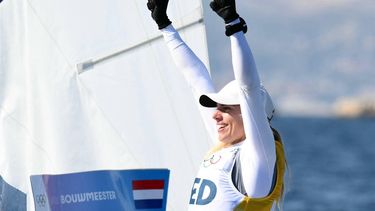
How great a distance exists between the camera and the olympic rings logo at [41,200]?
5.06 meters

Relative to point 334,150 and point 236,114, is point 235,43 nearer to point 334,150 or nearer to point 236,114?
point 236,114

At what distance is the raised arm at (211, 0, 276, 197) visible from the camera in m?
4.38

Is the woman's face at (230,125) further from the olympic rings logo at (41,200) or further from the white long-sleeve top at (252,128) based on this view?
the olympic rings logo at (41,200)

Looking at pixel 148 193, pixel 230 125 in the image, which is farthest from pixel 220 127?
pixel 148 193

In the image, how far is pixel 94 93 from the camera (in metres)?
5.28

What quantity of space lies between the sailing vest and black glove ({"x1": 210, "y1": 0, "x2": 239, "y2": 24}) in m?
0.50

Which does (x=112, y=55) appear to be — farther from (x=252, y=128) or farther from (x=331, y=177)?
(x=331, y=177)

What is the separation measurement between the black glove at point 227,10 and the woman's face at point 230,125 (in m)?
0.37

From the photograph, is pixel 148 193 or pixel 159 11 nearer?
pixel 159 11

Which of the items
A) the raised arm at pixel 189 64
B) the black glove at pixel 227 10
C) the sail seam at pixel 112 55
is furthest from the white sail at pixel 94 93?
the black glove at pixel 227 10

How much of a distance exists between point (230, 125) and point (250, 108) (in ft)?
0.74

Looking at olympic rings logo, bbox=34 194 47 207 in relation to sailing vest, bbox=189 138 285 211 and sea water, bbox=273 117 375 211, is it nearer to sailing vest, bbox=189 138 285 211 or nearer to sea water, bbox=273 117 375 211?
sailing vest, bbox=189 138 285 211

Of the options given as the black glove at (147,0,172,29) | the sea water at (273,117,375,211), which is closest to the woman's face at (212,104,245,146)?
the black glove at (147,0,172,29)

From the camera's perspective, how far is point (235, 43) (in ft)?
14.4
